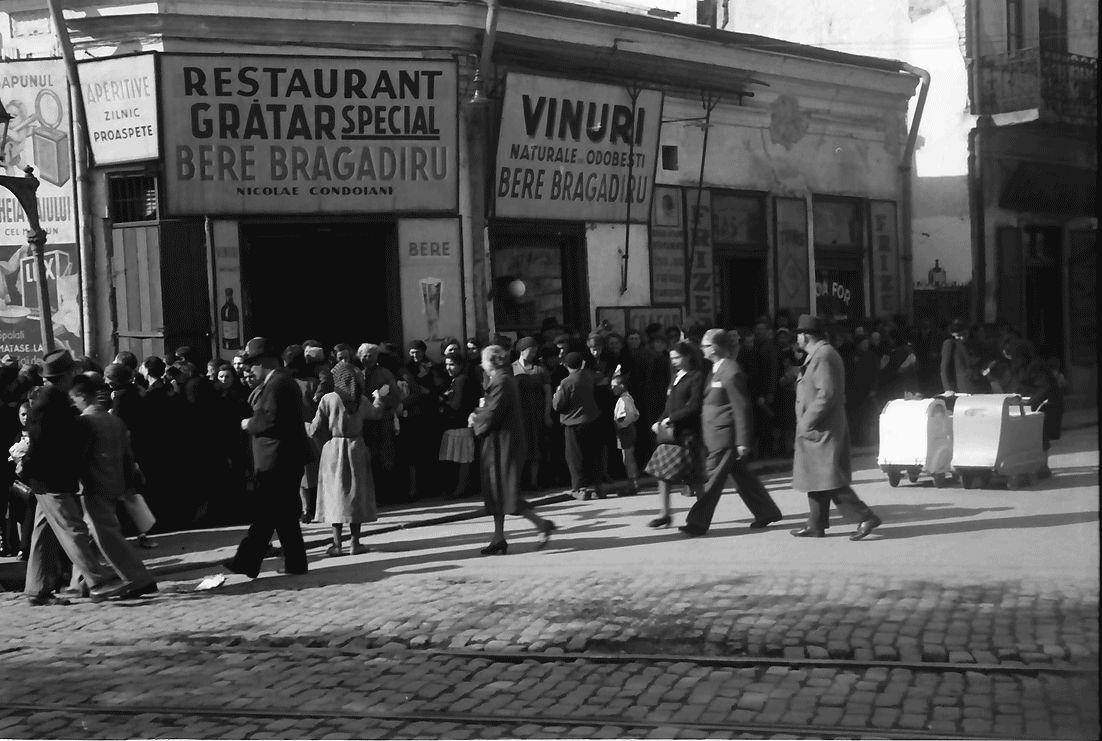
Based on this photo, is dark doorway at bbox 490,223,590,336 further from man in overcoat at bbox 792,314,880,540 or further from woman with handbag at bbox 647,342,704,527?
man in overcoat at bbox 792,314,880,540

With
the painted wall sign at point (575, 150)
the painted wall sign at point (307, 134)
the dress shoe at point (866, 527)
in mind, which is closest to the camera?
the dress shoe at point (866, 527)

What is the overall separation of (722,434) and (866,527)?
1.38 m

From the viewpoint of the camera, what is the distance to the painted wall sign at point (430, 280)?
17.0 meters

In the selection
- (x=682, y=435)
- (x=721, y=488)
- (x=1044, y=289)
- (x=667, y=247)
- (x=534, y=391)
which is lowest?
(x=721, y=488)

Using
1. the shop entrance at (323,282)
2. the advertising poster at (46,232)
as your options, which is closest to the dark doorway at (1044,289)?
the shop entrance at (323,282)

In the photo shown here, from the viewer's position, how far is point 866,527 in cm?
1048

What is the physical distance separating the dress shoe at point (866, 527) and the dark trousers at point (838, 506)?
0.03 meters

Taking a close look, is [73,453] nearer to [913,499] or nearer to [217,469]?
[217,469]

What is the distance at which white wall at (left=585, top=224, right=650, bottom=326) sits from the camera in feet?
63.1

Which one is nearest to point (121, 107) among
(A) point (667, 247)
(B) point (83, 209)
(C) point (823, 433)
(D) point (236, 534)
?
(B) point (83, 209)

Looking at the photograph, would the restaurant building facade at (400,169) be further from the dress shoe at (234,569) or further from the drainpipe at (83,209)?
the dress shoe at (234,569)

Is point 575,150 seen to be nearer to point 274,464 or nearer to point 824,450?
point 824,450

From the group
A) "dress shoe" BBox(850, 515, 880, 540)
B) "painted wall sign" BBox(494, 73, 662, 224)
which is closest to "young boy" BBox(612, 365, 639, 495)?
"dress shoe" BBox(850, 515, 880, 540)

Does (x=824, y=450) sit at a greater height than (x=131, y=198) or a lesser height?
lesser
